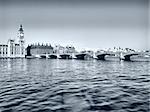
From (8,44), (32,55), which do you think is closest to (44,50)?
(32,55)

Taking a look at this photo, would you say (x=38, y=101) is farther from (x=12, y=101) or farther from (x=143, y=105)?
(x=143, y=105)

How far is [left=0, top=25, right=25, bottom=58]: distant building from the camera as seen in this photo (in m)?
95.1

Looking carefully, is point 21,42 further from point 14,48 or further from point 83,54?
point 83,54

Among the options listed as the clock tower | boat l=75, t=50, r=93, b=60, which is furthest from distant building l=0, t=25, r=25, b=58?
boat l=75, t=50, r=93, b=60

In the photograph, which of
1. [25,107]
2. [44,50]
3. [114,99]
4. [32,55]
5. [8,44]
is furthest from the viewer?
[44,50]

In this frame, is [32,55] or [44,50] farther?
[44,50]

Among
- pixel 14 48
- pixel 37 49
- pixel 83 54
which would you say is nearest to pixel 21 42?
pixel 14 48

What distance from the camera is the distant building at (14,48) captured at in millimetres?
95125

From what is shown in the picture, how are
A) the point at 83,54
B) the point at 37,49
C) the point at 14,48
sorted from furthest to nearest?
the point at 37,49 → the point at 14,48 → the point at 83,54

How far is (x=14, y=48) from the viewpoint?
98.8 metres

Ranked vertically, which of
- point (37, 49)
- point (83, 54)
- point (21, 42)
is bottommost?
point (83, 54)

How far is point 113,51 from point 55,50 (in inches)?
2851

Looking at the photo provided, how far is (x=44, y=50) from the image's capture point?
378 ft

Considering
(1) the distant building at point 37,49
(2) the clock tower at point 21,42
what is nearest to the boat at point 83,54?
(1) the distant building at point 37,49
